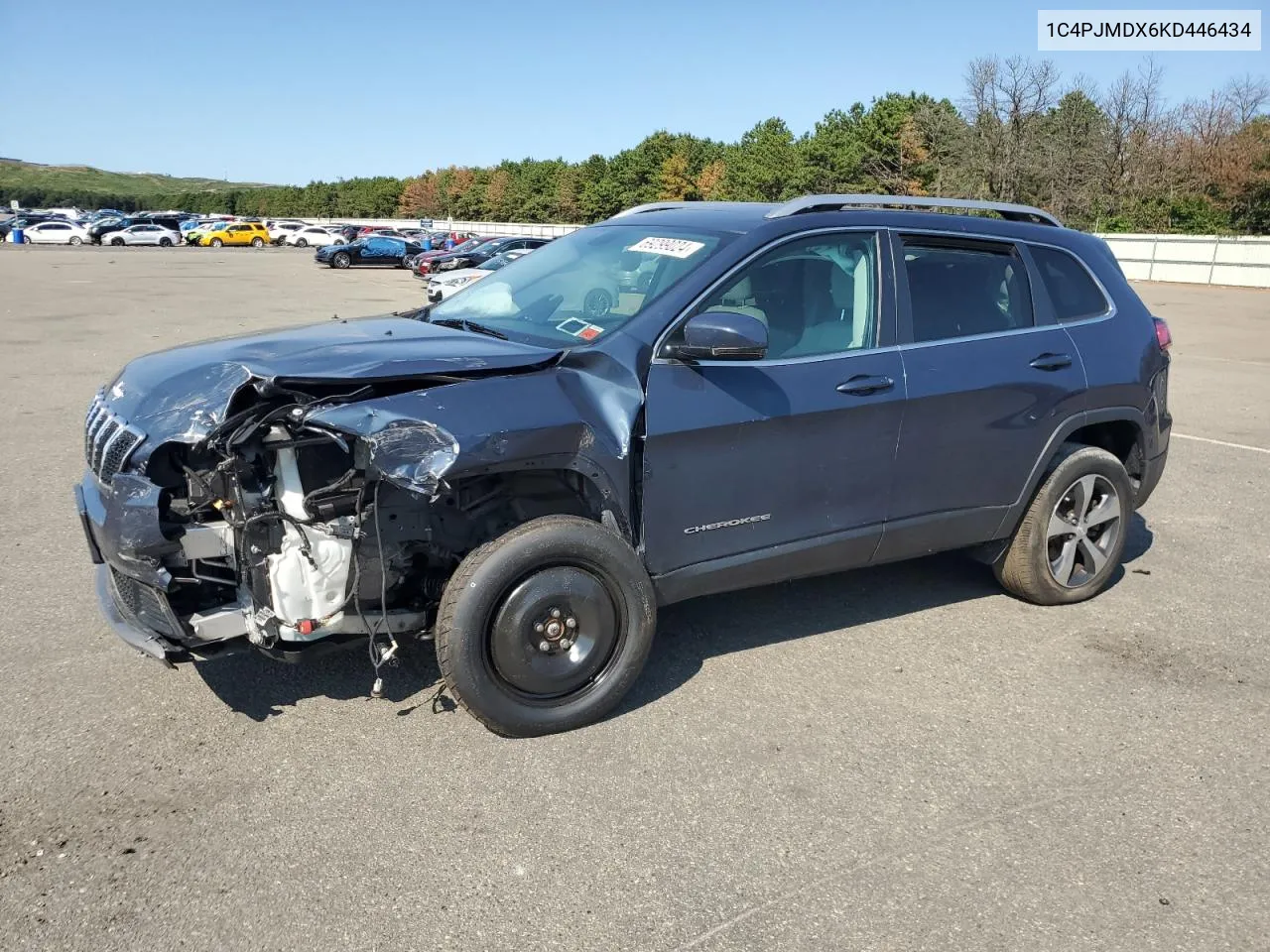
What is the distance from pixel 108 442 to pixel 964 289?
11.8 feet

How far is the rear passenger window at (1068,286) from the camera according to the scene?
491cm

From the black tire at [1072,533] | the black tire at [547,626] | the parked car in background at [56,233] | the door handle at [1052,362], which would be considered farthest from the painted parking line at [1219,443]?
the parked car in background at [56,233]

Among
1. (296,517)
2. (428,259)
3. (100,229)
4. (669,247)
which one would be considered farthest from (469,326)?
(100,229)

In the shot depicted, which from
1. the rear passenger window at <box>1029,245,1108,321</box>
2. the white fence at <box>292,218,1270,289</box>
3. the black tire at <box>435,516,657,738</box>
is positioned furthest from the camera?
the white fence at <box>292,218,1270,289</box>

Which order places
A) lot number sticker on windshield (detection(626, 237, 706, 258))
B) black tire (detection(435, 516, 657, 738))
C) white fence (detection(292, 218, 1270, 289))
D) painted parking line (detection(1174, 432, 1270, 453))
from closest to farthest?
black tire (detection(435, 516, 657, 738)) < lot number sticker on windshield (detection(626, 237, 706, 258)) < painted parking line (detection(1174, 432, 1270, 453)) < white fence (detection(292, 218, 1270, 289))

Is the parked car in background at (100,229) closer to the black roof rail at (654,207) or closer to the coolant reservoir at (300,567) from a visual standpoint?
the black roof rail at (654,207)

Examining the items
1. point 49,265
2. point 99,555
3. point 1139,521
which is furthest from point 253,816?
point 49,265

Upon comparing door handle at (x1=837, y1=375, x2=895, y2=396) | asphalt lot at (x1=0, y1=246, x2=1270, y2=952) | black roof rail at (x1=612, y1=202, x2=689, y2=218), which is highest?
black roof rail at (x1=612, y1=202, x2=689, y2=218)

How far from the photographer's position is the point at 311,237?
60.9m

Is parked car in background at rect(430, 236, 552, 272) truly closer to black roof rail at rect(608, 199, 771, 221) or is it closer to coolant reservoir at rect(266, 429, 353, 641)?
black roof rail at rect(608, 199, 771, 221)

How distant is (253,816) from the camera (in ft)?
10.3

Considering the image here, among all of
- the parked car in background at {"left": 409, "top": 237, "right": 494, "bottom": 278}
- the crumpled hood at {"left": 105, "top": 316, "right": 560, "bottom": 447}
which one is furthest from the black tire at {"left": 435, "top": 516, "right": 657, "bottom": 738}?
the parked car in background at {"left": 409, "top": 237, "right": 494, "bottom": 278}

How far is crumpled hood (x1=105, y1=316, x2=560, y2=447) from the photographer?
3.25 m

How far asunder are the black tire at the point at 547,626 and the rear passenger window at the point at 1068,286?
2.67 meters
